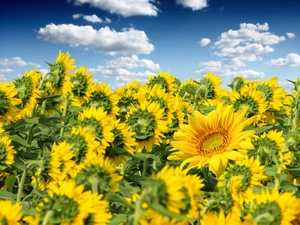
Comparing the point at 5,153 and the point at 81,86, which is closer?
the point at 5,153

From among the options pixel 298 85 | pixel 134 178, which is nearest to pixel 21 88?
pixel 134 178

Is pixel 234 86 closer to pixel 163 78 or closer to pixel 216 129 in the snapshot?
pixel 163 78

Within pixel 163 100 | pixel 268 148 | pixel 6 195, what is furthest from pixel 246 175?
pixel 6 195

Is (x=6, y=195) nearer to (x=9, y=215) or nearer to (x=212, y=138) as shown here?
(x=212, y=138)

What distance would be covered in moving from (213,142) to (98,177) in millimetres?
1348

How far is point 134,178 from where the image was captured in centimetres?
279

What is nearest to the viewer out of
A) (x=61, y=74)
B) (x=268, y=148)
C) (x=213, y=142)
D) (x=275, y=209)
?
(x=275, y=209)

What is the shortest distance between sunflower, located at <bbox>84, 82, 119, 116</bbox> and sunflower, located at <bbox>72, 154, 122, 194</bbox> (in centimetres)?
194

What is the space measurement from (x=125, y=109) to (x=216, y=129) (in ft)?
4.05

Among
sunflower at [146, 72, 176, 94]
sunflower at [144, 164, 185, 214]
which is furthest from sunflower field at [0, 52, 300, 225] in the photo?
sunflower at [146, 72, 176, 94]

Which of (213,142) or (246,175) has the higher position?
(213,142)

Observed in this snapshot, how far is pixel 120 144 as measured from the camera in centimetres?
282

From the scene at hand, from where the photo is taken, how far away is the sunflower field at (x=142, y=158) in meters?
1.21

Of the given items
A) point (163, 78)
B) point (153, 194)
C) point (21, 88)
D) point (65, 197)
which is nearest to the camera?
point (153, 194)
